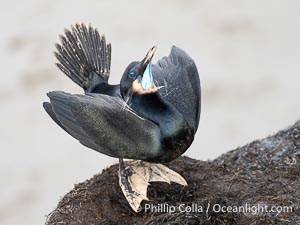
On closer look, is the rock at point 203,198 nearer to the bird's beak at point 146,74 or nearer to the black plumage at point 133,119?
the black plumage at point 133,119

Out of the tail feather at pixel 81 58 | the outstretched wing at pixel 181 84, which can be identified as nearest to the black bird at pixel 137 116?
the outstretched wing at pixel 181 84

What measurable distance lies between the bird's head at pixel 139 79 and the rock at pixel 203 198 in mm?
387

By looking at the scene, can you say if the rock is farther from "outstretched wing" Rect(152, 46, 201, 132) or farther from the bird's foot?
"outstretched wing" Rect(152, 46, 201, 132)

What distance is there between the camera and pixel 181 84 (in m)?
2.30

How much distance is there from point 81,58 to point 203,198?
0.64 metres

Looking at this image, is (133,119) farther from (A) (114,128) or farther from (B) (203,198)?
(B) (203,198)

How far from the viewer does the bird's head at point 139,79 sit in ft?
6.85

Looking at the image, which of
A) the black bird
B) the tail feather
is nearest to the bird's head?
the black bird

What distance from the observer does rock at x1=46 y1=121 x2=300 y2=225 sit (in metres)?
2.18

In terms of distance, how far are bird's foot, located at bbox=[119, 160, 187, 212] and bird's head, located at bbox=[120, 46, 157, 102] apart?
0.30 metres

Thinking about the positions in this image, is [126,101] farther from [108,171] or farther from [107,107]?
[108,171]

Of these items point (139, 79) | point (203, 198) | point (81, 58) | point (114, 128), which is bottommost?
point (203, 198)

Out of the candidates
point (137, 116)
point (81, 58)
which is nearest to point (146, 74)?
point (137, 116)

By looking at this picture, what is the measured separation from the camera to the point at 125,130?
211 cm
